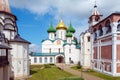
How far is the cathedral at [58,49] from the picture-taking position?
170 feet

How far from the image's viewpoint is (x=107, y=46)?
29.7 m

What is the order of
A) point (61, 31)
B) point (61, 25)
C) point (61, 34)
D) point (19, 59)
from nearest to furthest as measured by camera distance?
1. point (19, 59)
2. point (61, 34)
3. point (61, 31)
4. point (61, 25)

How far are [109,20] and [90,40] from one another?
1185 cm

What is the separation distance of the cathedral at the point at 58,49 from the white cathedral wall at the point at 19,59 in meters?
25.8

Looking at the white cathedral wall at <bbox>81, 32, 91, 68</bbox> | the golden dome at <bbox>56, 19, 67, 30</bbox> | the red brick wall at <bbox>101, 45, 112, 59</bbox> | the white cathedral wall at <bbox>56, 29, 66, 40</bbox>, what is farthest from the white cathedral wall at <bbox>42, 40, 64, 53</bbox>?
the red brick wall at <bbox>101, 45, 112, 59</bbox>

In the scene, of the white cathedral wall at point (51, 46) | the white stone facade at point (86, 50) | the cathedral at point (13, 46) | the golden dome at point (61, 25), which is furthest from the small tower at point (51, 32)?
the cathedral at point (13, 46)

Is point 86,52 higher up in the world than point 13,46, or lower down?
lower down

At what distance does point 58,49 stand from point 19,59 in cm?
3085

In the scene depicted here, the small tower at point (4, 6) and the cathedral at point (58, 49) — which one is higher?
the small tower at point (4, 6)

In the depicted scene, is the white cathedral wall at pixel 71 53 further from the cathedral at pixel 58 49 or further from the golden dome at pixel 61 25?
the golden dome at pixel 61 25

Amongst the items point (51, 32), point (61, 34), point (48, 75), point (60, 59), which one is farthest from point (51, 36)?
point (48, 75)

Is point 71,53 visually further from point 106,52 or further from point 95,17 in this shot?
point 106,52

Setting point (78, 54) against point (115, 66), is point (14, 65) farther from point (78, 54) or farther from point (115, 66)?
point (78, 54)

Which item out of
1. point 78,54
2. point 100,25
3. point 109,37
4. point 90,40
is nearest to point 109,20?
point 109,37
